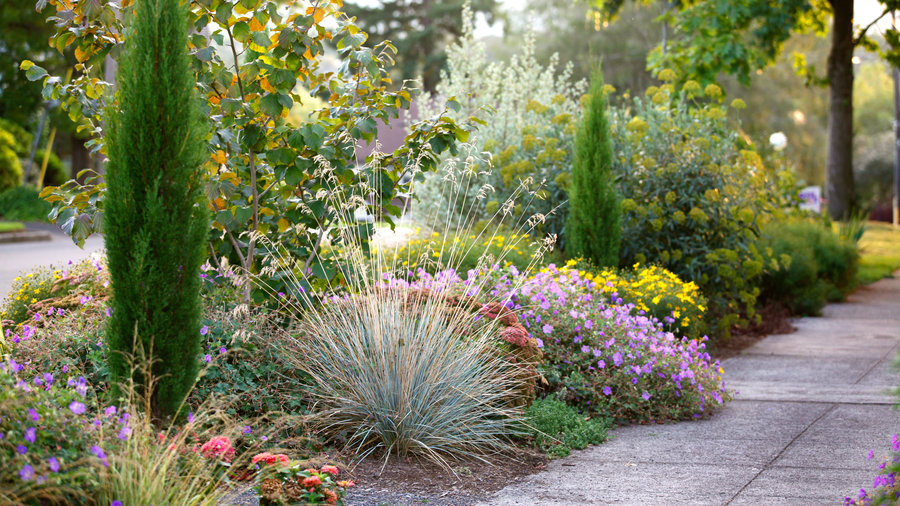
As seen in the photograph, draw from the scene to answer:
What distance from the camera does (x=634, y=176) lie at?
9078mm

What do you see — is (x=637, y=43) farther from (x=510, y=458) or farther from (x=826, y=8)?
(x=510, y=458)

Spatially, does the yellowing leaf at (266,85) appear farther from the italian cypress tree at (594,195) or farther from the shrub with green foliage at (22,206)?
the shrub with green foliage at (22,206)

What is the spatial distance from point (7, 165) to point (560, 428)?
66.9 ft

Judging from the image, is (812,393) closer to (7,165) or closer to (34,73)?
(34,73)

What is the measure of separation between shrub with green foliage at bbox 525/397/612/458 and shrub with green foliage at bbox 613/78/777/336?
359cm

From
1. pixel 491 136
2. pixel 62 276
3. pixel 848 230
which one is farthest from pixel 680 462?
pixel 848 230

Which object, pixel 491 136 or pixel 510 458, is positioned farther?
pixel 491 136

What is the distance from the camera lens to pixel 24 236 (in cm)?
1599

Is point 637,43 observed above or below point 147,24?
above

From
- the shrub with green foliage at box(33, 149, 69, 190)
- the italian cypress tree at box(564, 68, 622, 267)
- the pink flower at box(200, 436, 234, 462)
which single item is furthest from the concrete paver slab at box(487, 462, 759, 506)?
the shrub with green foliage at box(33, 149, 69, 190)

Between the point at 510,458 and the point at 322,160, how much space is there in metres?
2.03

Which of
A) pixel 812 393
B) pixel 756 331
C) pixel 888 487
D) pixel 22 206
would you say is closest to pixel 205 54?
pixel 888 487

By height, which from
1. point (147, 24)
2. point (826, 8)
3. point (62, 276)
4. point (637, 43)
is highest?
point (637, 43)

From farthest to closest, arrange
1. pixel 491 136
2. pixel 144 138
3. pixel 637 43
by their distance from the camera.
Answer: pixel 637 43, pixel 491 136, pixel 144 138
